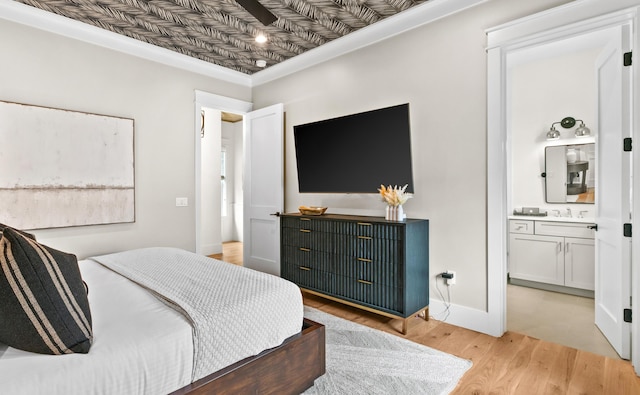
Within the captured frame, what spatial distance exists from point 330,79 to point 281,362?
3023 millimetres

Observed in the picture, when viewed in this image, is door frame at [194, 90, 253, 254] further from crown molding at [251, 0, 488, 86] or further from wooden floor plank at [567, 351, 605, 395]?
wooden floor plank at [567, 351, 605, 395]

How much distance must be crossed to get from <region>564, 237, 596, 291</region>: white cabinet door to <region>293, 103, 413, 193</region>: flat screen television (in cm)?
220

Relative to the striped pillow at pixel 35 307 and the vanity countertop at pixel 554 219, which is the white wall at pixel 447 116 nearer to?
the vanity countertop at pixel 554 219

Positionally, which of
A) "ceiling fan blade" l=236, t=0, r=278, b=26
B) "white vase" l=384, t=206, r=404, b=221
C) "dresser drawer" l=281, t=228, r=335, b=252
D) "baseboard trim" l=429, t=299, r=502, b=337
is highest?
"ceiling fan blade" l=236, t=0, r=278, b=26

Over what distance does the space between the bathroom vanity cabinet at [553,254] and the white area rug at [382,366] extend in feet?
7.54

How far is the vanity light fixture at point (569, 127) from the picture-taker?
3944mm

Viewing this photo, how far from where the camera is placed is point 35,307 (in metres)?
1.13

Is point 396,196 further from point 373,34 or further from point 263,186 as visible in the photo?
point 263,186

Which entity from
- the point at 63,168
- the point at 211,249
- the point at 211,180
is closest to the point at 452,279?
the point at 63,168

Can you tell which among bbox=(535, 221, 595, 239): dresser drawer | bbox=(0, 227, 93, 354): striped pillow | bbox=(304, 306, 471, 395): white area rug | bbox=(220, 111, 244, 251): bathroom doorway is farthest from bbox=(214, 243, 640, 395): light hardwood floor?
bbox=(220, 111, 244, 251): bathroom doorway

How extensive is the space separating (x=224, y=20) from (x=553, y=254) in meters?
4.28

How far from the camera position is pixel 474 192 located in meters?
2.74

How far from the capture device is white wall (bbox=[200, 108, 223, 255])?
6.08 meters

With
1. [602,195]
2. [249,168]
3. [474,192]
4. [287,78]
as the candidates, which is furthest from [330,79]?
[602,195]
